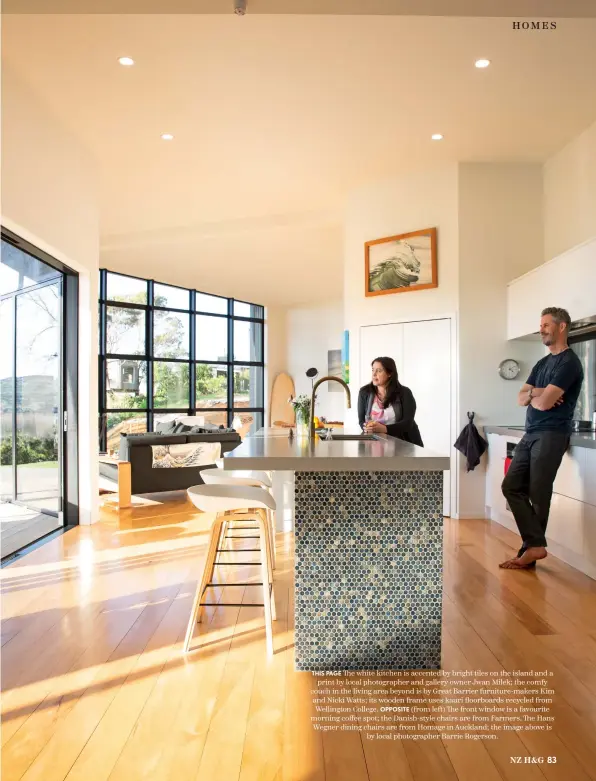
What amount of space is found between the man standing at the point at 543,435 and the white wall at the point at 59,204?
3393 mm

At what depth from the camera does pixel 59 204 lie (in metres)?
4.46

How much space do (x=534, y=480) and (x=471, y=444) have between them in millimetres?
1449

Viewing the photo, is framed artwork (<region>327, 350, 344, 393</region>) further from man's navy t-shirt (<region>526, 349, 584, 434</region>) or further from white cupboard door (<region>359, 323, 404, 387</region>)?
man's navy t-shirt (<region>526, 349, 584, 434</region>)

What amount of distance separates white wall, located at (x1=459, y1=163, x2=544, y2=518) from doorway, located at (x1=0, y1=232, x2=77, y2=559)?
11.5 feet

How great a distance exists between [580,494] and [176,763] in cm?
291

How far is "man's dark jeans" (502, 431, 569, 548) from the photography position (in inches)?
144

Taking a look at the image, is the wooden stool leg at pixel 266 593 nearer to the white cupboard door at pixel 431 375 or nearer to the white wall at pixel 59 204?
the white wall at pixel 59 204

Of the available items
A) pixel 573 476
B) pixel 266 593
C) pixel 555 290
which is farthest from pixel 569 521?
pixel 266 593

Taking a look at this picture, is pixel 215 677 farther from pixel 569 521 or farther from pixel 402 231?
pixel 402 231

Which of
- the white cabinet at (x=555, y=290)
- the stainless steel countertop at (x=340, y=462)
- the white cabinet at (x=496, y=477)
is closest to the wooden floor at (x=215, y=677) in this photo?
the stainless steel countertop at (x=340, y=462)

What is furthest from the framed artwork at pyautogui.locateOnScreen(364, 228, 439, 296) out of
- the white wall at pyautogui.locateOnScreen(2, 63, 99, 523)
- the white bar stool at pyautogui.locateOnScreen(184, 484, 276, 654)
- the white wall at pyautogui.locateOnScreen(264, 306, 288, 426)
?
the white wall at pyautogui.locateOnScreen(264, 306, 288, 426)

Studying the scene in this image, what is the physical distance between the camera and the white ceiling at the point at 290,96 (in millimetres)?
3480

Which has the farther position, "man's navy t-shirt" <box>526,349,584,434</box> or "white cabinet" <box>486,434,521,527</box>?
"white cabinet" <box>486,434,521,527</box>

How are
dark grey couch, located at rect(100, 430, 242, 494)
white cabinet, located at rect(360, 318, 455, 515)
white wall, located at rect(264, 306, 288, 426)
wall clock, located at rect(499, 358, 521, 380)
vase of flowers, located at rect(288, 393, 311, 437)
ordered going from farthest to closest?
1. white wall, located at rect(264, 306, 288, 426)
2. dark grey couch, located at rect(100, 430, 242, 494)
3. white cabinet, located at rect(360, 318, 455, 515)
4. wall clock, located at rect(499, 358, 521, 380)
5. vase of flowers, located at rect(288, 393, 311, 437)
